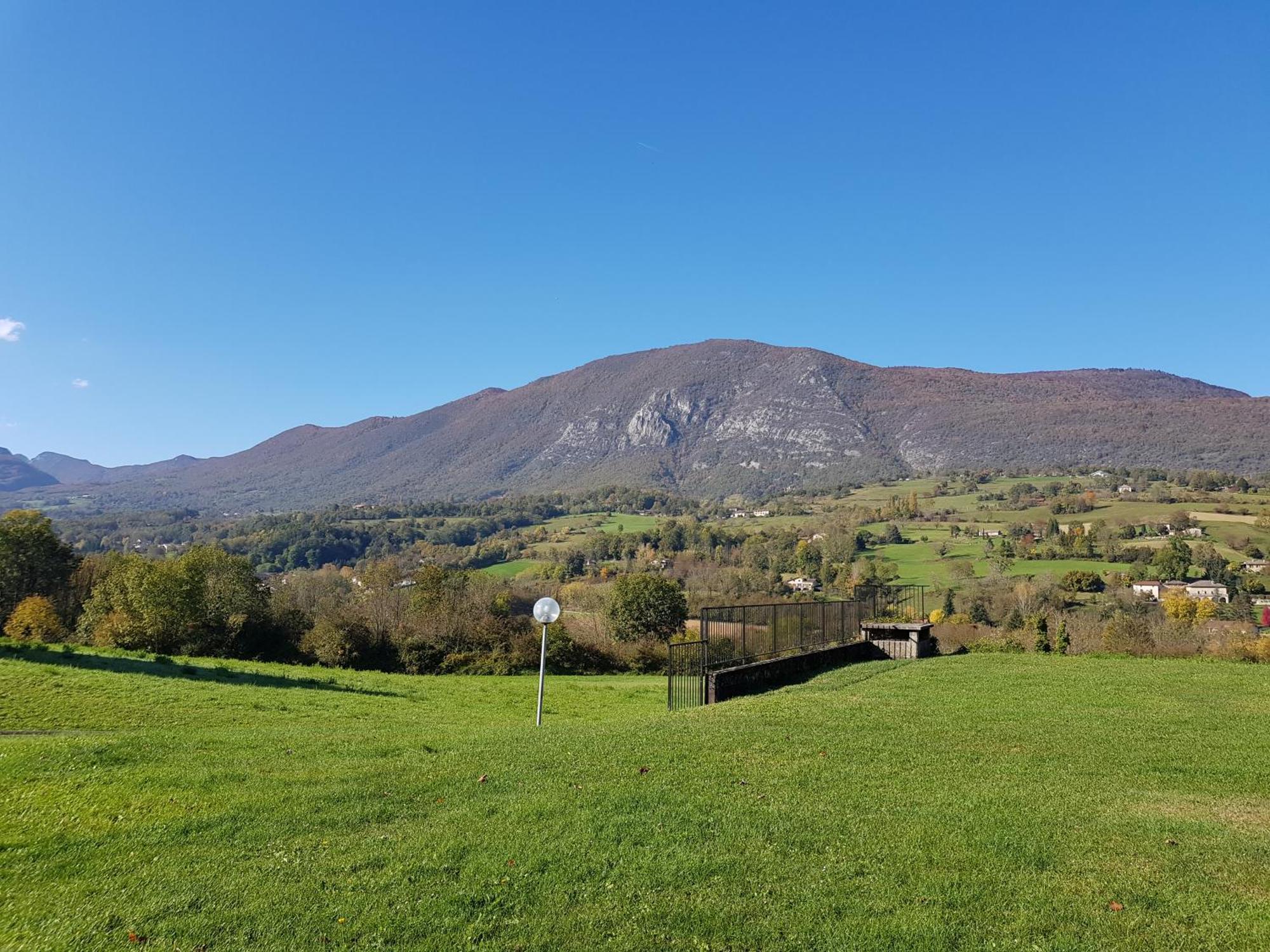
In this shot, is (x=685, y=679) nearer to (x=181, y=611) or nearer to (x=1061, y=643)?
(x=1061, y=643)

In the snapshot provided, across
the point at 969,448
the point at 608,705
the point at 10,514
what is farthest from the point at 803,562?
the point at 969,448

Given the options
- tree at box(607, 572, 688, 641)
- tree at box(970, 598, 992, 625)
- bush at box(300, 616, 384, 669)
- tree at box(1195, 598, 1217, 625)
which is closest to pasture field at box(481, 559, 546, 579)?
tree at box(607, 572, 688, 641)

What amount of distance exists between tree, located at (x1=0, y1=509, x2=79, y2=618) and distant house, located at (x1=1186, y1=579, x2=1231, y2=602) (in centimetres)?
7102

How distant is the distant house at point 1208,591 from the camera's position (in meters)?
51.8

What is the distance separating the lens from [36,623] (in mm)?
38344

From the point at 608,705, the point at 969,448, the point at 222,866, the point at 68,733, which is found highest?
the point at 969,448

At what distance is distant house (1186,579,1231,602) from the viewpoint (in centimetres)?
5178

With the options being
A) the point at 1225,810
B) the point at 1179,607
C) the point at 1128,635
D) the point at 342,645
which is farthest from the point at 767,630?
the point at 1179,607

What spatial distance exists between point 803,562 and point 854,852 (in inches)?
2985

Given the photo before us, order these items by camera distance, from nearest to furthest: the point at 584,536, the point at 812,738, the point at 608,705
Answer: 1. the point at 812,738
2. the point at 608,705
3. the point at 584,536

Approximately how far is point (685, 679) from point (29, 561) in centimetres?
4458

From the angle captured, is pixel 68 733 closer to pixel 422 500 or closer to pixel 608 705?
pixel 608 705

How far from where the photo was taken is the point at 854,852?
6176 mm

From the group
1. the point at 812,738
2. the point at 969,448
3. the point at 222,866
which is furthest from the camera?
the point at 969,448
